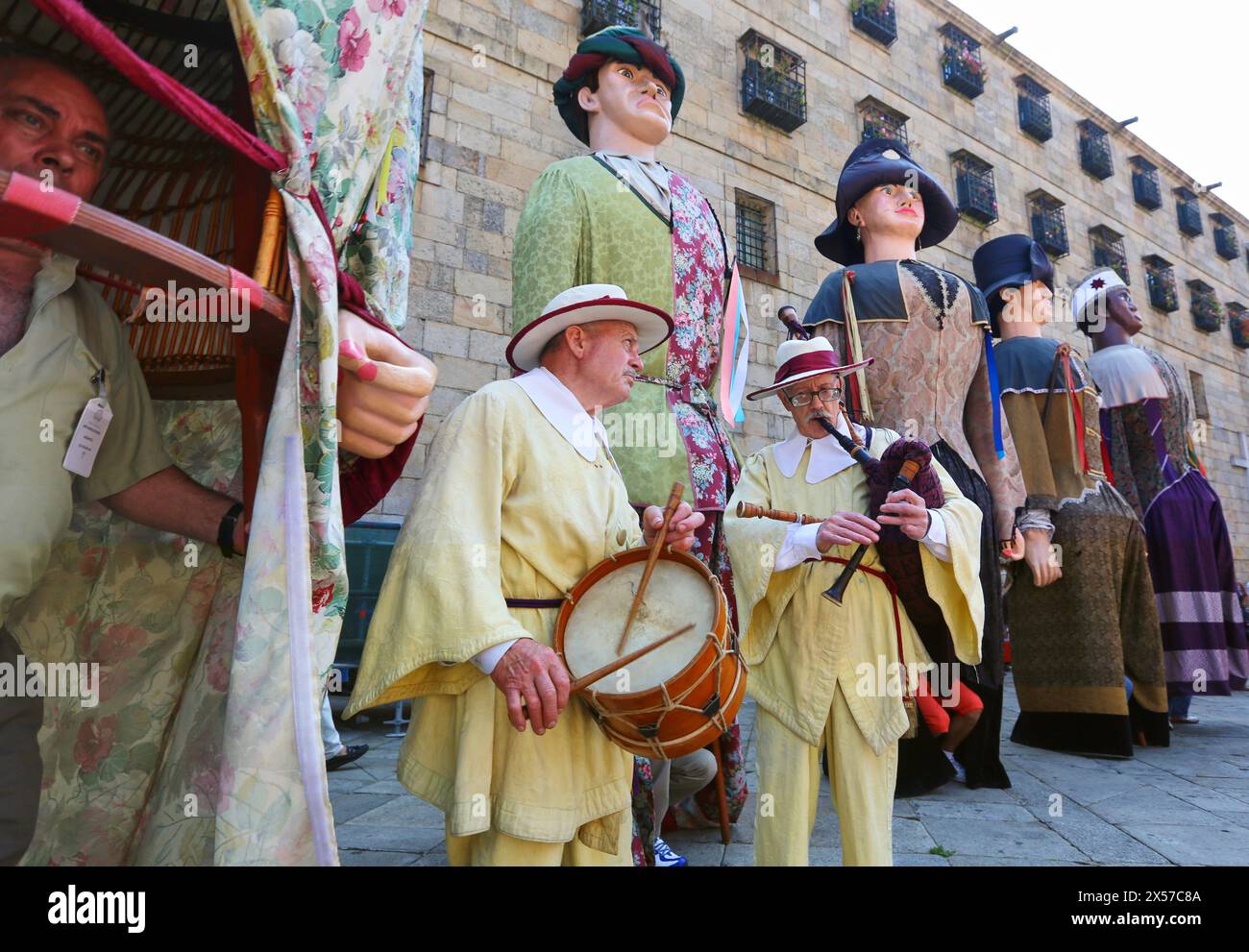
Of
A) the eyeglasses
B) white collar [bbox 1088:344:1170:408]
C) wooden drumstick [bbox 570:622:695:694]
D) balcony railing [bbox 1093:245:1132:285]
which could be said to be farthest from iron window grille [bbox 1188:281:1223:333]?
wooden drumstick [bbox 570:622:695:694]

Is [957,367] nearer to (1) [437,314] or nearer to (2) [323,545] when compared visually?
(2) [323,545]

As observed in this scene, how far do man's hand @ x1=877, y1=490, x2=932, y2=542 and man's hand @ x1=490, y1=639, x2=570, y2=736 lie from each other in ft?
3.81

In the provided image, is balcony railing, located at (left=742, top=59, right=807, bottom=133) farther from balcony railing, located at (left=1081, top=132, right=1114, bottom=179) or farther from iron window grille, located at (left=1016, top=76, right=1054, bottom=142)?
balcony railing, located at (left=1081, top=132, right=1114, bottom=179)

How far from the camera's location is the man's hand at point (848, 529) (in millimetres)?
2043

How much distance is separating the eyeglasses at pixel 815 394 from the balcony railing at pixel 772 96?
8333 millimetres

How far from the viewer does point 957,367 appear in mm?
3432

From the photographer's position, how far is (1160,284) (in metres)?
15.9

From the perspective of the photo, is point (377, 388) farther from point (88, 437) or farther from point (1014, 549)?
point (1014, 549)

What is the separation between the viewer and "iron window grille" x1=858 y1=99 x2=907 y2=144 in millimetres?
11055

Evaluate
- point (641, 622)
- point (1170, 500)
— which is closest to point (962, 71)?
point (1170, 500)

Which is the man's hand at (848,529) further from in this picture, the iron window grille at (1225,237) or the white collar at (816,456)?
the iron window grille at (1225,237)

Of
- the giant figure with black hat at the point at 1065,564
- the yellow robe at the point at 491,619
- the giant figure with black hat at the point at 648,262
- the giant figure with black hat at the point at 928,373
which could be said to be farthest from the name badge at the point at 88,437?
the giant figure with black hat at the point at 1065,564
